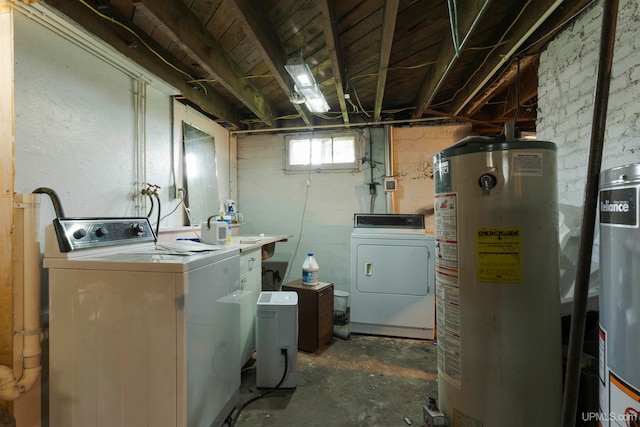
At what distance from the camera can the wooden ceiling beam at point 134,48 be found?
1515mm

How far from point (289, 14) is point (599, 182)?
6.22 ft

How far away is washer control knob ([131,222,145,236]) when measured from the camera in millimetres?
1705

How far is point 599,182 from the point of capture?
784 millimetres

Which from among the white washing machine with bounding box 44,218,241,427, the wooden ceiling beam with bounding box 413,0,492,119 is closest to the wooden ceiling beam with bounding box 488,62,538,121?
the wooden ceiling beam with bounding box 413,0,492,119

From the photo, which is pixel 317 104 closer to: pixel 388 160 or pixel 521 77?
pixel 388 160

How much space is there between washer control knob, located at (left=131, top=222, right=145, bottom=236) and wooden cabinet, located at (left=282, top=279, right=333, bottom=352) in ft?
4.28

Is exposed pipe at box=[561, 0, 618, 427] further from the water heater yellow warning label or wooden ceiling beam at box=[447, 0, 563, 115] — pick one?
wooden ceiling beam at box=[447, 0, 563, 115]

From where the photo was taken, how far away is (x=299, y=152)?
3.73 metres

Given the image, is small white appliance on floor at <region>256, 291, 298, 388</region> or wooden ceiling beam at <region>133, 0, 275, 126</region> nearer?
wooden ceiling beam at <region>133, 0, 275, 126</region>

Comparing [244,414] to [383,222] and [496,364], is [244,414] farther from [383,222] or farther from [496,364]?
[383,222]

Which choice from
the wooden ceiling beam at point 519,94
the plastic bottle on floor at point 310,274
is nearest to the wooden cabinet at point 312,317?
the plastic bottle on floor at point 310,274

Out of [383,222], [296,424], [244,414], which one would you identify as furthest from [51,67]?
[383,222]

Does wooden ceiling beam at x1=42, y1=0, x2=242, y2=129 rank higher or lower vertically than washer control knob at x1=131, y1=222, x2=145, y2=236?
higher

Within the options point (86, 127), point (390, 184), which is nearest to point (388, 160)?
point (390, 184)
